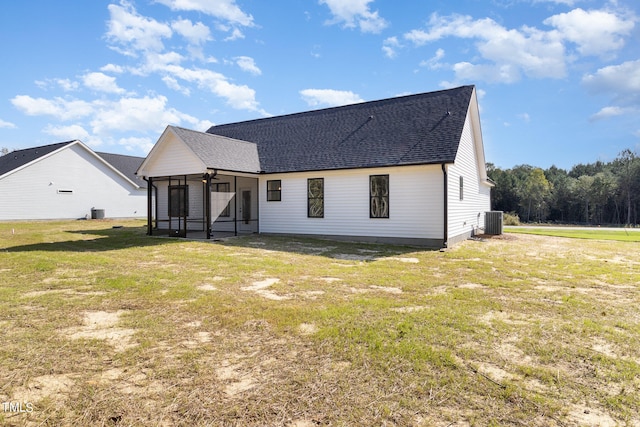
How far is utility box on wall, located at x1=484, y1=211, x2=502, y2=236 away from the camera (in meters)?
18.5

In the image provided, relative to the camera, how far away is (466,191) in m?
16.4

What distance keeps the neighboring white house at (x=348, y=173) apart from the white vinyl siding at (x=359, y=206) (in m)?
0.04

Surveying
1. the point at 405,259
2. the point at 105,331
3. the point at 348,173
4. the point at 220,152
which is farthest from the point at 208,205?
the point at 105,331

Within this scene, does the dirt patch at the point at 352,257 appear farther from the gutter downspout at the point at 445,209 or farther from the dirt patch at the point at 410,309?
the dirt patch at the point at 410,309

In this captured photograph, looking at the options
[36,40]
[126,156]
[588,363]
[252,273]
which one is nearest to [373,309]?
[588,363]

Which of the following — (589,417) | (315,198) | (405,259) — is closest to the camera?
(589,417)

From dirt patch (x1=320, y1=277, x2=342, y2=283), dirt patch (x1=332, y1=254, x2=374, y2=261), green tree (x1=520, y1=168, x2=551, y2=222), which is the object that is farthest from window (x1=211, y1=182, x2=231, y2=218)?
green tree (x1=520, y1=168, x2=551, y2=222)

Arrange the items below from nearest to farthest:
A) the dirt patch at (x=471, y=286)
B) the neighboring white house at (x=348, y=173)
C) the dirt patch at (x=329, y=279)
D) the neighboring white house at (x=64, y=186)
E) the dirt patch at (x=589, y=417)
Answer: the dirt patch at (x=589, y=417)
the dirt patch at (x=471, y=286)
the dirt patch at (x=329, y=279)
the neighboring white house at (x=348, y=173)
the neighboring white house at (x=64, y=186)

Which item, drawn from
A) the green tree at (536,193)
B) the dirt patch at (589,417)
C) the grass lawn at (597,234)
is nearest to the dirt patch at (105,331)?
the dirt patch at (589,417)

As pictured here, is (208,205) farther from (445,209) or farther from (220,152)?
(445,209)

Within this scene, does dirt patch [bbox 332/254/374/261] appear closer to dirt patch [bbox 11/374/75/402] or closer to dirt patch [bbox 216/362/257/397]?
dirt patch [bbox 216/362/257/397]

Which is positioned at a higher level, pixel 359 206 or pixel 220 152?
pixel 220 152

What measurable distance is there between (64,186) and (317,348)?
104 ft

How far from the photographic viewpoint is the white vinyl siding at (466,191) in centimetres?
1382
